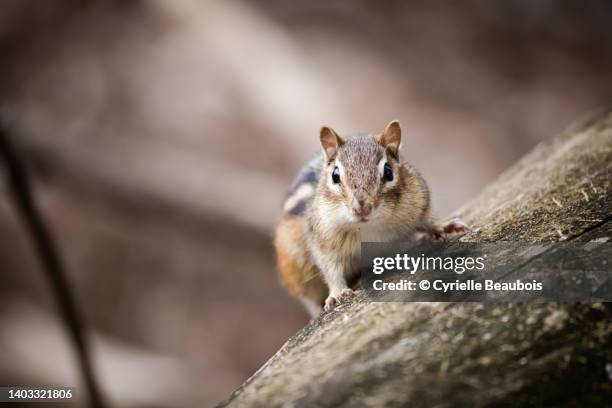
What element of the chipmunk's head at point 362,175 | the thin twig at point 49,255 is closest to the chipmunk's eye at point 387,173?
the chipmunk's head at point 362,175

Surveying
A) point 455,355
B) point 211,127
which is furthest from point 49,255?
point 211,127

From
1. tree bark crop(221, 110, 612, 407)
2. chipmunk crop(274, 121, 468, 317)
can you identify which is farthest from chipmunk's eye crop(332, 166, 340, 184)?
tree bark crop(221, 110, 612, 407)

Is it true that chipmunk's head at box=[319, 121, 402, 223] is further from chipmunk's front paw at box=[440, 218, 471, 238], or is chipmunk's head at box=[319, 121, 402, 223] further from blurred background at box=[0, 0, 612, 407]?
blurred background at box=[0, 0, 612, 407]

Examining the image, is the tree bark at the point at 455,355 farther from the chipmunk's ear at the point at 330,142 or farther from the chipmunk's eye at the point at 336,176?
the chipmunk's ear at the point at 330,142

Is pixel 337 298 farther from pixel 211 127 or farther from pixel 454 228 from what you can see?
pixel 211 127

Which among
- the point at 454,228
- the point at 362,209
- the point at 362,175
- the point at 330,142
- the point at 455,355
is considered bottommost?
the point at 455,355

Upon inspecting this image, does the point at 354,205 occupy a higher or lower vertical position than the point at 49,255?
lower

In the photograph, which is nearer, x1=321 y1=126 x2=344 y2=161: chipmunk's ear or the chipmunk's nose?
the chipmunk's nose
